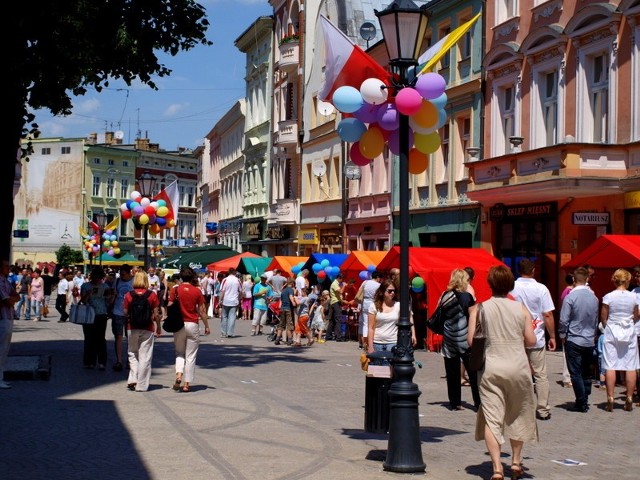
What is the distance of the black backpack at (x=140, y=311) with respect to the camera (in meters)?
15.2

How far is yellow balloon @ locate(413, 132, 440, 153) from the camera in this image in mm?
10789

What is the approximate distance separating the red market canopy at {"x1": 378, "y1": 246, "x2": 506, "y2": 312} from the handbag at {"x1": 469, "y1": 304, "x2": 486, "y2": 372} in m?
14.2

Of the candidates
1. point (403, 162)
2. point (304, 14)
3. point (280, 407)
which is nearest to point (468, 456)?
point (403, 162)

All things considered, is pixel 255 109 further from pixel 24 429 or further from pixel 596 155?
pixel 24 429

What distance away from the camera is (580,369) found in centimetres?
1338

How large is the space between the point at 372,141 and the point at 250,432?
133 inches

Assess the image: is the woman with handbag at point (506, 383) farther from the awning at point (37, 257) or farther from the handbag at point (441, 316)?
the awning at point (37, 257)

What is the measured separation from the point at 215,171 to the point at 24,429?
232 feet

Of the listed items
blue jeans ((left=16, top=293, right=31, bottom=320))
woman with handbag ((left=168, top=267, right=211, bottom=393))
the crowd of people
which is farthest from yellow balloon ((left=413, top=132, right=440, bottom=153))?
blue jeans ((left=16, top=293, right=31, bottom=320))

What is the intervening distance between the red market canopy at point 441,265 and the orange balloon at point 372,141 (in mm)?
12435

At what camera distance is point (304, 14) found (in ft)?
159

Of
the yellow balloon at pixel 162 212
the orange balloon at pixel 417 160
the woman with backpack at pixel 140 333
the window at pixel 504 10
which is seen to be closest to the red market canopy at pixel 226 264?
the yellow balloon at pixel 162 212

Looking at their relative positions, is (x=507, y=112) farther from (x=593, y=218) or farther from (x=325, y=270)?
(x=325, y=270)

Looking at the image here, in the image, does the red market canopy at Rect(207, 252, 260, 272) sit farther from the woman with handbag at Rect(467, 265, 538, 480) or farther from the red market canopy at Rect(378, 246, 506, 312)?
the woman with handbag at Rect(467, 265, 538, 480)
